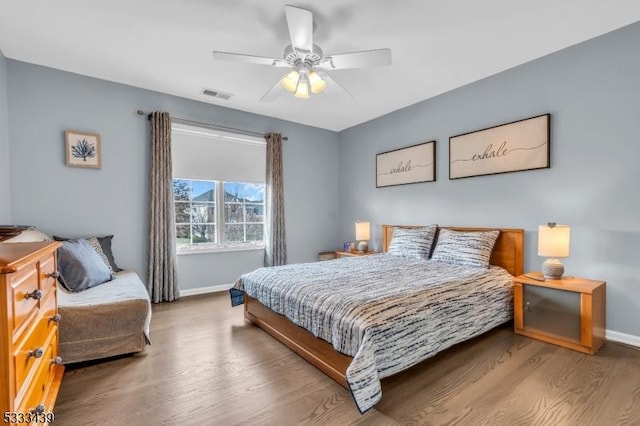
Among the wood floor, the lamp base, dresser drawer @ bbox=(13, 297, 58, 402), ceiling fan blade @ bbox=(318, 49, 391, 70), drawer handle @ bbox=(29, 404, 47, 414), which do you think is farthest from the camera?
the lamp base

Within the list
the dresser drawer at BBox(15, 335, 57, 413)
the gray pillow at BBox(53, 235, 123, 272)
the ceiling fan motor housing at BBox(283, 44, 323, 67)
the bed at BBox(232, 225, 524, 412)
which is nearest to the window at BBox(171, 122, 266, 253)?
the gray pillow at BBox(53, 235, 123, 272)

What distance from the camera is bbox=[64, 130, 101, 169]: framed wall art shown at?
3254 millimetres

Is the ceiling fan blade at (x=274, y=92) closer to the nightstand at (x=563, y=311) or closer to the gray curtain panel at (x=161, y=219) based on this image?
the gray curtain panel at (x=161, y=219)

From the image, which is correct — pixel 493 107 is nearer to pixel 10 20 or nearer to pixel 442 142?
pixel 442 142

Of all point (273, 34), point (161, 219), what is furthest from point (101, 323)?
point (273, 34)

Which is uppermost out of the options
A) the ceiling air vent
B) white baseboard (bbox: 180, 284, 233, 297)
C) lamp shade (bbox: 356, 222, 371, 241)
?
the ceiling air vent

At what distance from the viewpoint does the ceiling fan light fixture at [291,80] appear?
252cm

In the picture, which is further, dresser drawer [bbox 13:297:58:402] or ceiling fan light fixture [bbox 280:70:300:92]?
ceiling fan light fixture [bbox 280:70:300:92]

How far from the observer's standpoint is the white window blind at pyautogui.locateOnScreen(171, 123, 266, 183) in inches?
156

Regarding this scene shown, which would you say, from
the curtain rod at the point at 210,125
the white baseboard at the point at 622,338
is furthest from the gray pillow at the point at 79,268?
Result: the white baseboard at the point at 622,338

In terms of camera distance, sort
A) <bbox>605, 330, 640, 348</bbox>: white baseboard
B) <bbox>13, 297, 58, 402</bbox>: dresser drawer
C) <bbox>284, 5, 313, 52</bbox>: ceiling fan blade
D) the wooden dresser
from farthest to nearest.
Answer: <bbox>605, 330, 640, 348</bbox>: white baseboard < <bbox>284, 5, 313, 52</bbox>: ceiling fan blade < <bbox>13, 297, 58, 402</bbox>: dresser drawer < the wooden dresser

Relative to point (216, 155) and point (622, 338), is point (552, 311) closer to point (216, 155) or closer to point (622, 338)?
point (622, 338)

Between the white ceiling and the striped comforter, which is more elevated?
the white ceiling

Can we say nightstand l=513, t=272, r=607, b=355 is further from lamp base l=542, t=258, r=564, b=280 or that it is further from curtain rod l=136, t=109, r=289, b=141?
curtain rod l=136, t=109, r=289, b=141
